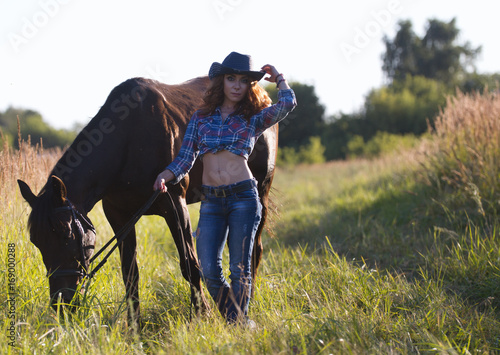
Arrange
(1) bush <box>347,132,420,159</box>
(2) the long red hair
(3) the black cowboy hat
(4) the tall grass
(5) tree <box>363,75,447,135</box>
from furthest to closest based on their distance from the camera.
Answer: (5) tree <box>363,75,447,135</box>
(1) bush <box>347,132,420,159</box>
(4) the tall grass
(2) the long red hair
(3) the black cowboy hat

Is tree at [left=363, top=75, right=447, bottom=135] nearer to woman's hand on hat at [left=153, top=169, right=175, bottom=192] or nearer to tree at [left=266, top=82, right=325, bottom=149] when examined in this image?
A: tree at [left=266, top=82, right=325, bottom=149]

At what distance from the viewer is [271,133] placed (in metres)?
4.76

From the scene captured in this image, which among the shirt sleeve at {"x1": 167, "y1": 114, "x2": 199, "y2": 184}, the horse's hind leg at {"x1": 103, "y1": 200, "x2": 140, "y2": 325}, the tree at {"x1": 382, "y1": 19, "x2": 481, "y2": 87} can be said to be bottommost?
the horse's hind leg at {"x1": 103, "y1": 200, "x2": 140, "y2": 325}

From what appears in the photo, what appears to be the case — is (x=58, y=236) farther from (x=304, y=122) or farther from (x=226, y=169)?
(x=304, y=122)

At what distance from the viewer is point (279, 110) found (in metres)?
3.04

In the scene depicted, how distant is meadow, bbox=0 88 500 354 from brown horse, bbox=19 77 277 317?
27 centimetres

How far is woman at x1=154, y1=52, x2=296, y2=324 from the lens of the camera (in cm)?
299

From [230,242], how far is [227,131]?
787 mm

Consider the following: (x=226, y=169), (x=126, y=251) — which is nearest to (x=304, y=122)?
(x=126, y=251)

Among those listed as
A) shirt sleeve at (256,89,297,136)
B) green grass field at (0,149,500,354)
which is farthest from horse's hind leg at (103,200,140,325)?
shirt sleeve at (256,89,297,136)

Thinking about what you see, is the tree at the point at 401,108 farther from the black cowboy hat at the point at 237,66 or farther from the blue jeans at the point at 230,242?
the blue jeans at the point at 230,242

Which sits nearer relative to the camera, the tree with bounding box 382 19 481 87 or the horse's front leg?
the horse's front leg

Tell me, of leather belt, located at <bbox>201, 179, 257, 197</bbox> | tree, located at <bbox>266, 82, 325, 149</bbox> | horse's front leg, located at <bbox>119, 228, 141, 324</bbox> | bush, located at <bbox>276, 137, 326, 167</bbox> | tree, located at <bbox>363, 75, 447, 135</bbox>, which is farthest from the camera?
tree, located at <bbox>266, 82, 325, 149</bbox>

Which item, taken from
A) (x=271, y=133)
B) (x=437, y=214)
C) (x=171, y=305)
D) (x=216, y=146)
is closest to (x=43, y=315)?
(x=171, y=305)
